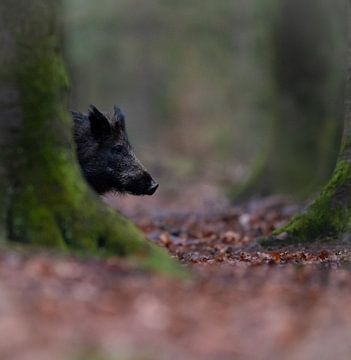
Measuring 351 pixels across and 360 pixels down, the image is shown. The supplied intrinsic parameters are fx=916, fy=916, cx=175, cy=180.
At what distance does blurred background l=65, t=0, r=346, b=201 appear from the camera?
1652cm

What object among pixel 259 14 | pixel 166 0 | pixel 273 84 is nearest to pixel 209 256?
pixel 273 84

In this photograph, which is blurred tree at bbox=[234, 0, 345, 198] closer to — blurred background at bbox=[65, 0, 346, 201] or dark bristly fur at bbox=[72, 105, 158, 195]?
blurred background at bbox=[65, 0, 346, 201]

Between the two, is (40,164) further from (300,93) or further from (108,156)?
(300,93)

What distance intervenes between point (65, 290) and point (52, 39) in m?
2.51

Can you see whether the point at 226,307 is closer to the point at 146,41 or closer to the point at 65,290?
the point at 65,290

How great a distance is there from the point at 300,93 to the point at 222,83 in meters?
19.2

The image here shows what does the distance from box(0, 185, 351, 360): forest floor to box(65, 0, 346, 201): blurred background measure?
8.80 m

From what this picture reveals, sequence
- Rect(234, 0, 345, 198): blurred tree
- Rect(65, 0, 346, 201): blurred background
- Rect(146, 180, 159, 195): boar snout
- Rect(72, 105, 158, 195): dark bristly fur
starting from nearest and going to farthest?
Rect(146, 180, 159, 195): boar snout
Rect(72, 105, 158, 195): dark bristly fur
Rect(234, 0, 345, 198): blurred tree
Rect(65, 0, 346, 201): blurred background

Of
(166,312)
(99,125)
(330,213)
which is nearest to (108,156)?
(99,125)

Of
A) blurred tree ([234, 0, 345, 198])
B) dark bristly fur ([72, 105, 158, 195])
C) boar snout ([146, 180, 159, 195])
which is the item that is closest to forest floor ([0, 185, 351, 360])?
boar snout ([146, 180, 159, 195])

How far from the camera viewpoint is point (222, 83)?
117 feet

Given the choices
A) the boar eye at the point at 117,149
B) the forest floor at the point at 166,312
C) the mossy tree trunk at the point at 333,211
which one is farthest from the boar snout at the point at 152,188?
the forest floor at the point at 166,312

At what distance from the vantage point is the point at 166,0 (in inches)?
1084

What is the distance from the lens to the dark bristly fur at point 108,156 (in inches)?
479
